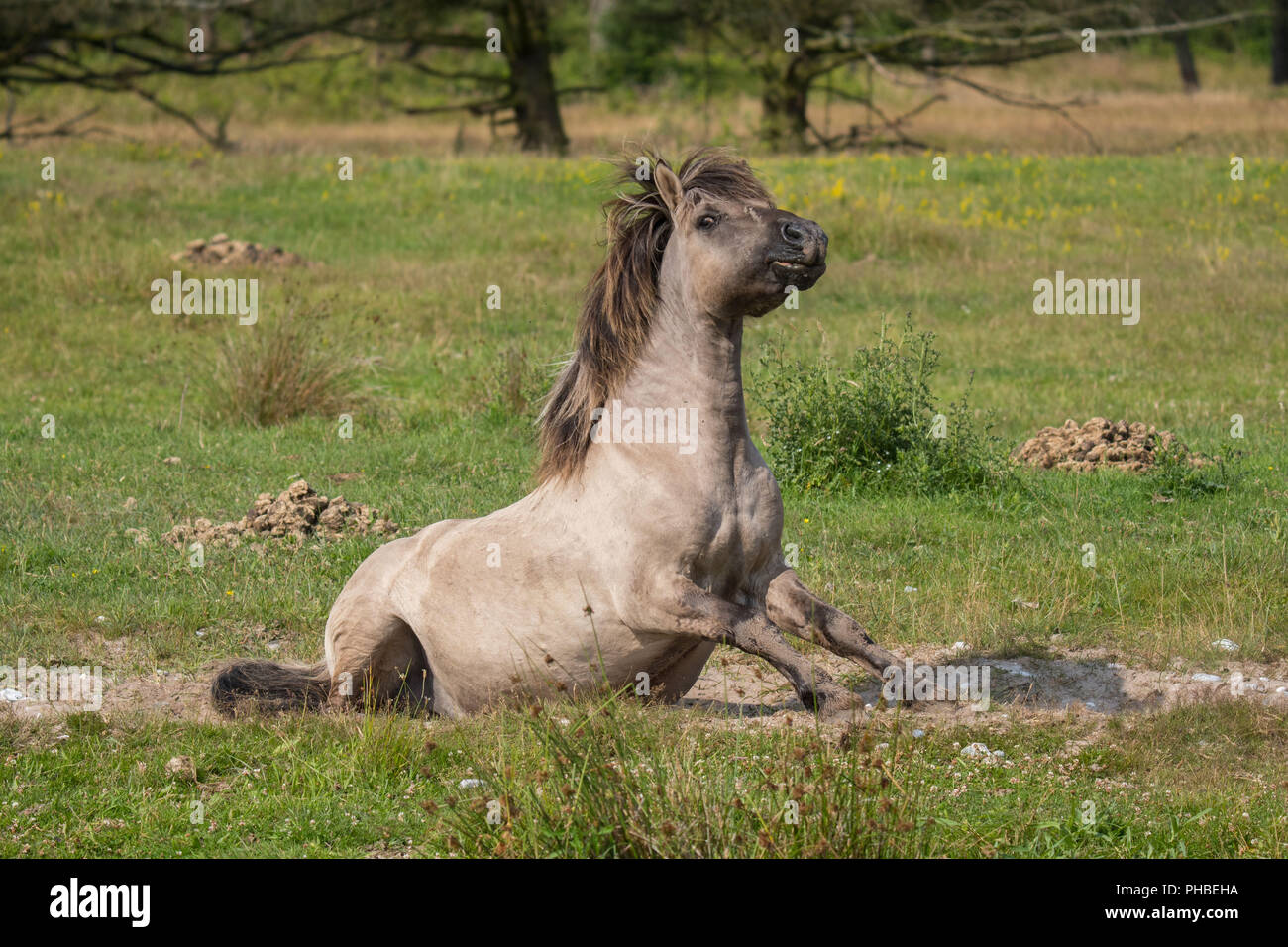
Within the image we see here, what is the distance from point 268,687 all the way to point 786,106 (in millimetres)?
23106

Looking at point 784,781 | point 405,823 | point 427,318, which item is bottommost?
point 405,823

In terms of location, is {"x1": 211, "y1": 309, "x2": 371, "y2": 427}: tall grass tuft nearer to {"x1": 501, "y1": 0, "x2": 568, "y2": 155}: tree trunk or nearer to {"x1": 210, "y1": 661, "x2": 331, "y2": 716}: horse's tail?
{"x1": 210, "y1": 661, "x2": 331, "y2": 716}: horse's tail

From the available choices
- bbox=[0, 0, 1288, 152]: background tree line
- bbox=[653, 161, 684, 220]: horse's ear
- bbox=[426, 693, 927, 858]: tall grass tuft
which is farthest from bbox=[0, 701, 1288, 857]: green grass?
bbox=[0, 0, 1288, 152]: background tree line

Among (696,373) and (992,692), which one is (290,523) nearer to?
(696,373)

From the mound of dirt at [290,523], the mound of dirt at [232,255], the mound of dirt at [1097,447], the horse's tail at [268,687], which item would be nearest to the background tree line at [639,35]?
the mound of dirt at [232,255]

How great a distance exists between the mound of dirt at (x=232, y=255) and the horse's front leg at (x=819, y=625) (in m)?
12.8

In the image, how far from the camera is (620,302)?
5.82 metres

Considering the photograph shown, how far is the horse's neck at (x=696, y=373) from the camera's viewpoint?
5652 millimetres

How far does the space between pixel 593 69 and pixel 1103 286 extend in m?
21.5

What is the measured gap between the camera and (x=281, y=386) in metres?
12.3

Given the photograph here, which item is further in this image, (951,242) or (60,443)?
(951,242)

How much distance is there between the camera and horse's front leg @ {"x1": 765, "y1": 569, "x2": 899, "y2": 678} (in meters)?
5.64

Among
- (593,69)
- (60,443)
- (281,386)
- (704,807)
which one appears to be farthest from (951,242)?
(593,69)

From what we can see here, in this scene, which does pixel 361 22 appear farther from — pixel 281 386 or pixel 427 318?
pixel 281 386
